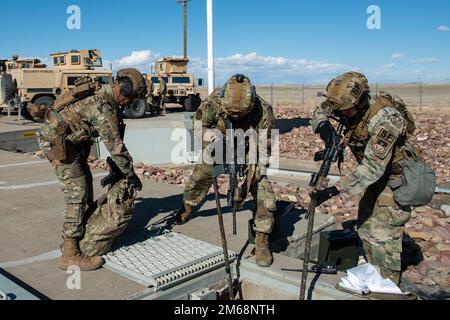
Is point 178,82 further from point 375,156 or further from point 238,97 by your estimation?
point 375,156

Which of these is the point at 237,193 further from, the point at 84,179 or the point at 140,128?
the point at 140,128

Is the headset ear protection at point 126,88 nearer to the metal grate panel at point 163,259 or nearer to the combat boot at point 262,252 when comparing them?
the metal grate panel at point 163,259

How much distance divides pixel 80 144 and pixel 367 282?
2547mm

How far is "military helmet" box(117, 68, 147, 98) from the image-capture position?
378 centimetres

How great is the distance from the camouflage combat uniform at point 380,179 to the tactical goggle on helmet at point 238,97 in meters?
0.85

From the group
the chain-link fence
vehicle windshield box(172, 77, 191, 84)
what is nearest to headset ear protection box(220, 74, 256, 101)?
the chain-link fence

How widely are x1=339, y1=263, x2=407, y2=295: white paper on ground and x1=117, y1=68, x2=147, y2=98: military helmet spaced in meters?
2.23

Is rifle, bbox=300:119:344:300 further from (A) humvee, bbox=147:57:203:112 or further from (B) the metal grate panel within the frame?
(A) humvee, bbox=147:57:203:112

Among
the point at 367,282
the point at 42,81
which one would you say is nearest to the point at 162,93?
the point at 42,81

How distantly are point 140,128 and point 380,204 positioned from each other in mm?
8395

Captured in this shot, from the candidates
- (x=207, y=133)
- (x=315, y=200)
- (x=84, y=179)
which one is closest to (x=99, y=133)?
(x=84, y=179)

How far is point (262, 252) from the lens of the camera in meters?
3.88

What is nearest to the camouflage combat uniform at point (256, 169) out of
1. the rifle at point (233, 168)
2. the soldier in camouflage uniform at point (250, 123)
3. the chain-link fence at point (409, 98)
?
the soldier in camouflage uniform at point (250, 123)
